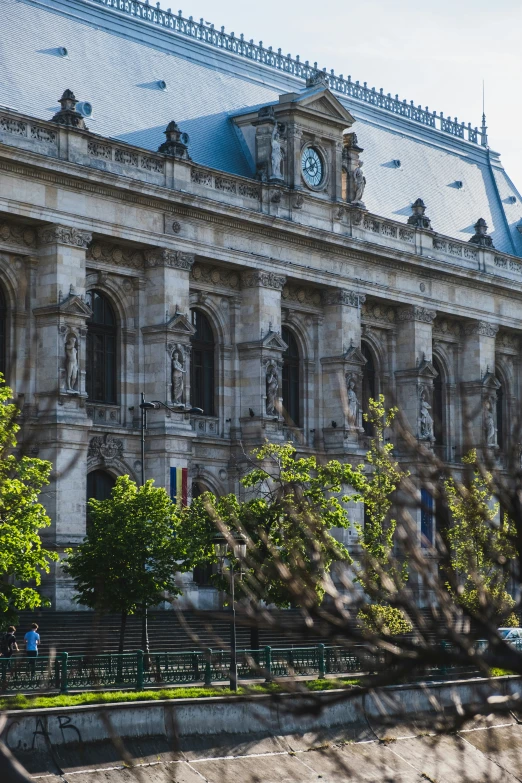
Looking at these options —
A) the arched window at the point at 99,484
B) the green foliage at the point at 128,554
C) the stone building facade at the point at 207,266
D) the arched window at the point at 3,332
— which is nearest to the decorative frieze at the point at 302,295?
the stone building facade at the point at 207,266

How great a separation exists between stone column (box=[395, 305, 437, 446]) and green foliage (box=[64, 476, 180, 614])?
2259 centimetres

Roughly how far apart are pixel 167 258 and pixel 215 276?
378cm

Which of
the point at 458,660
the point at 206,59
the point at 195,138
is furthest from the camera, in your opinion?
the point at 206,59

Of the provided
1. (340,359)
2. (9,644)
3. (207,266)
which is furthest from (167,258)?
(9,644)

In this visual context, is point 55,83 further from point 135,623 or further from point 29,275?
point 135,623

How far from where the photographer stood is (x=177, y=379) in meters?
52.7

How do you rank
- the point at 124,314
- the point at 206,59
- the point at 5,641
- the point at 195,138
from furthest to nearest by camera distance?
the point at 206,59 → the point at 195,138 → the point at 124,314 → the point at 5,641

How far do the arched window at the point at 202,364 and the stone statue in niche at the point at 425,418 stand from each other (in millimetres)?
10327

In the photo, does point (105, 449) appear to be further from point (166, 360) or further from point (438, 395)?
point (438, 395)

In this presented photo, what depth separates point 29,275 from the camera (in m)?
49.7

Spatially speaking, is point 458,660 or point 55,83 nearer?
point 458,660

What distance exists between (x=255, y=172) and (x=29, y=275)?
1215 centimetres

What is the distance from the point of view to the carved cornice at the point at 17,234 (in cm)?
4897

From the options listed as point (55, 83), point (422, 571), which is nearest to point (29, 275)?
point (55, 83)
